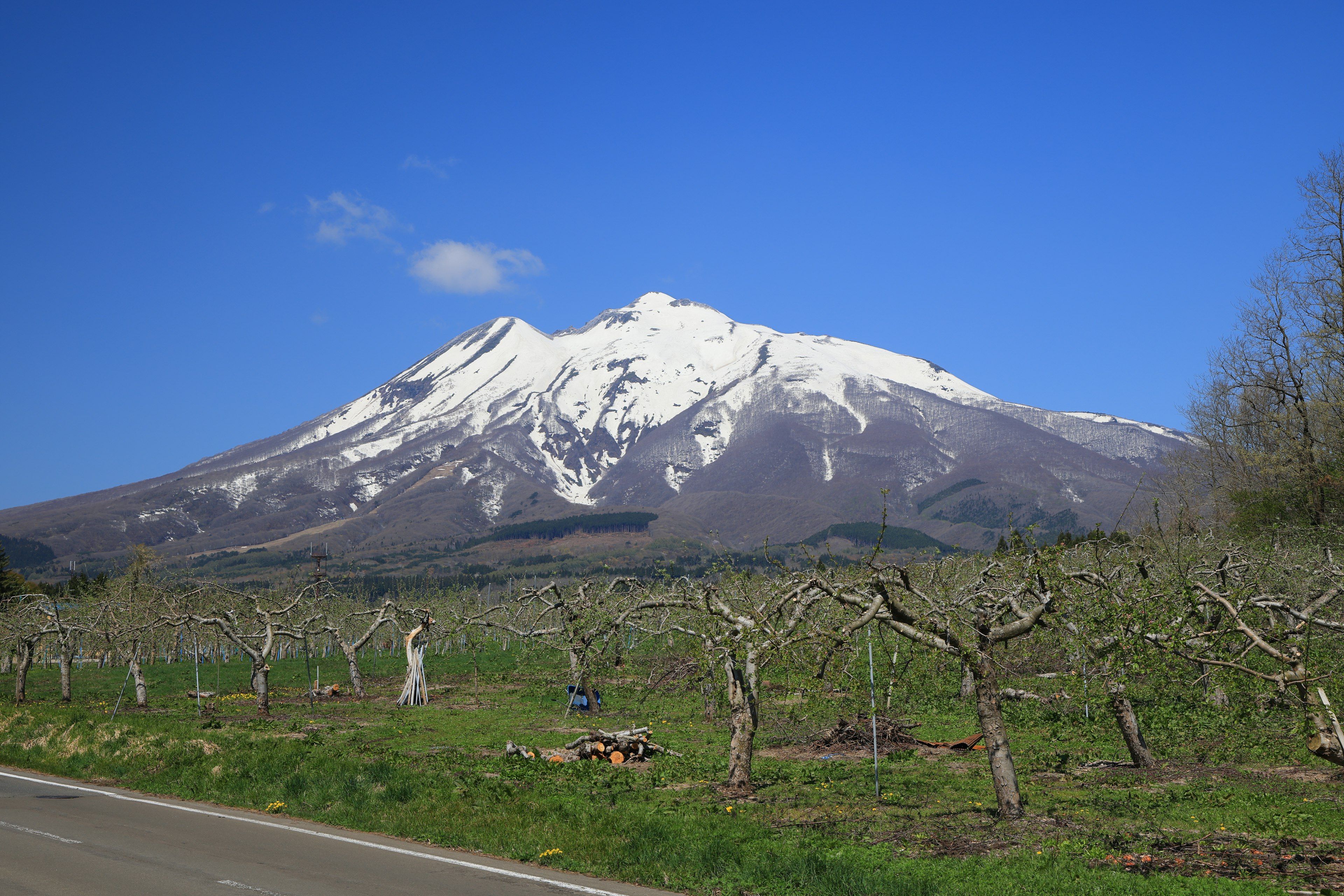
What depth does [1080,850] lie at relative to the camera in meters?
12.9

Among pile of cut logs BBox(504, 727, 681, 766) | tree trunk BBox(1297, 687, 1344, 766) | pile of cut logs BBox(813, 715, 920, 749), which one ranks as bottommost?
pile of cut logs BBox(813, 715, 920, 749)

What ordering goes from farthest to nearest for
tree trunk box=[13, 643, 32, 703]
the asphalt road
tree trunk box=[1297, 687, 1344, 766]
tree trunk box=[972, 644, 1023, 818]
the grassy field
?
1. tree trunk box=[13, 643, 32, 703]
2. tree trunk box=[972, 644, 1023, 818]
3. the grassy field
4. the asphalt road
5. tree trunk box=[1297, 687, 1344, 766]

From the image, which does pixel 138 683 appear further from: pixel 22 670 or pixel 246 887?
pixel 246 887

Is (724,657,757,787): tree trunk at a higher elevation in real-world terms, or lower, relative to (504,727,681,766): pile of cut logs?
Result: higher

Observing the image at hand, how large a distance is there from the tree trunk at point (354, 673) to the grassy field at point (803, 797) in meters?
12.1

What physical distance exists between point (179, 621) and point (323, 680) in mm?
20041

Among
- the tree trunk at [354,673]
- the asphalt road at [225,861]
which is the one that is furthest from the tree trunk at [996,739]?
the tree trunk at [354,673]

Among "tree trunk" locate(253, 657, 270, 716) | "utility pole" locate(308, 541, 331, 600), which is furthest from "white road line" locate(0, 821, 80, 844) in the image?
"utility pole" locate(308, 541, 331, 600)

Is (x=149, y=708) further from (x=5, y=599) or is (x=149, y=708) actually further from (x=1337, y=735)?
(x=1337, y=735)

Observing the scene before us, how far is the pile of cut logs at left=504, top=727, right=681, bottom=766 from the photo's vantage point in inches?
898

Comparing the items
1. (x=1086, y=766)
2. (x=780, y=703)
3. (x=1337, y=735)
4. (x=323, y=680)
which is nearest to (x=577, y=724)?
(x=780, y=703)

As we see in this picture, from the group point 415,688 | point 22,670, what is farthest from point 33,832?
point 22,670

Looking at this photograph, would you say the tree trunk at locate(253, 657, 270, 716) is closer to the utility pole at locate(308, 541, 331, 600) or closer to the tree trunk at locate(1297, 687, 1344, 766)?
the utility pole at locate(308, 541, 331, 600)

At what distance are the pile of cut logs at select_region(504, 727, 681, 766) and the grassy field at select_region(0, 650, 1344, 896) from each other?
0.67m
